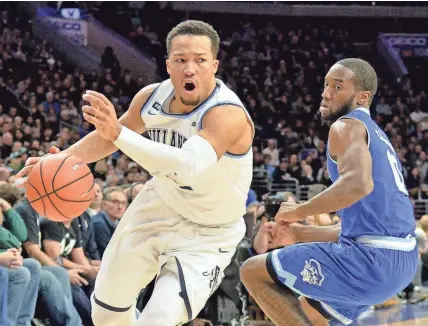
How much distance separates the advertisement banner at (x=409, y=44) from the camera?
23578 mm

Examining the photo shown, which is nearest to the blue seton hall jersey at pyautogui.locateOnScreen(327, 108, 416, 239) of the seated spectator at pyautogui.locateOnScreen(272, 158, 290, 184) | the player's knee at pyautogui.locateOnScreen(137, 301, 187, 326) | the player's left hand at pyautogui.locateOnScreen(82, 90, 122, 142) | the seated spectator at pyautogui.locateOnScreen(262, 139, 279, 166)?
the player's knee at pyautogui.locateOnScreen(137, 301, 187, 326)

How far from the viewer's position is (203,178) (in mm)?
4016

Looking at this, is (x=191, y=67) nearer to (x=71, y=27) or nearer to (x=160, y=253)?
(x=160, y=253)

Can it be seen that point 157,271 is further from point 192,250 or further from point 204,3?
point 204,3

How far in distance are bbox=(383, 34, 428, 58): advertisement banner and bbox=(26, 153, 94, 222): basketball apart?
20964 mm

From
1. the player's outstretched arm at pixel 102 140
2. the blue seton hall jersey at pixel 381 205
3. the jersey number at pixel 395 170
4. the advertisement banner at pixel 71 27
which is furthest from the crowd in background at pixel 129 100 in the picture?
the jersey number at pixel 395 170

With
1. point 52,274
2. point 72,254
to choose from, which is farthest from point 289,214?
point 72,254

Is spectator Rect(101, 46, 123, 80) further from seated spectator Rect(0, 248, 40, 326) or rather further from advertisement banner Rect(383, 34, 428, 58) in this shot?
seated spectator Rect(0, 248, 40, 326)

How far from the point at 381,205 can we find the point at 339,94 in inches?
28.0

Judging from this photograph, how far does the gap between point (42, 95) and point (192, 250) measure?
12.8 metres

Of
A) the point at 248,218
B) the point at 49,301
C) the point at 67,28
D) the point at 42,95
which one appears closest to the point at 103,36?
the point at 67,28

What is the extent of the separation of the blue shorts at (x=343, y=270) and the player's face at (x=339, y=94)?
739mm

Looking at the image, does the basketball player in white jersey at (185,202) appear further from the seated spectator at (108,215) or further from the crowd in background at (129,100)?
the seated spectator at (108,215)

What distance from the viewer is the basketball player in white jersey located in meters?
3.86
